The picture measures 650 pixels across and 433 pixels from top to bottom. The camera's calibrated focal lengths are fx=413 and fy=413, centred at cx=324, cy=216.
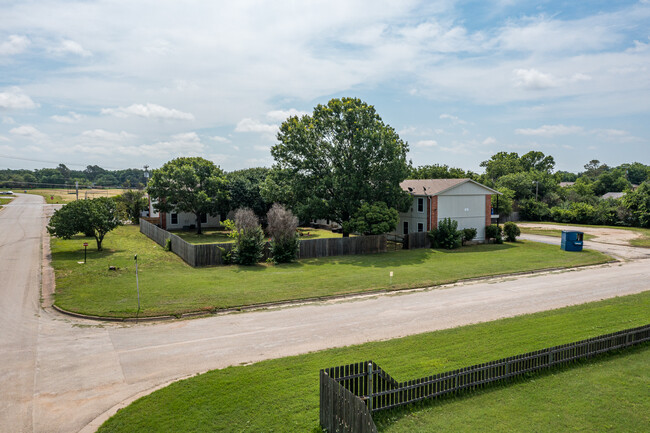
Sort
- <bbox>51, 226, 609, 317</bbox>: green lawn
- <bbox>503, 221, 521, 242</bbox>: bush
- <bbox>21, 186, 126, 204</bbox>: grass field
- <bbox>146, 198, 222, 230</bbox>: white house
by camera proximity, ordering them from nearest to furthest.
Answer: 1. <bbox>51, 226, 609, 317</bbox>: green lawn
2. <bbox>503, 221, 521, 242</bbox>: bush
3. <bbox>146, 198, 222, 230</bbox>: white house
4. <bbox>21, 186, 126, 204</bbox>: grass field

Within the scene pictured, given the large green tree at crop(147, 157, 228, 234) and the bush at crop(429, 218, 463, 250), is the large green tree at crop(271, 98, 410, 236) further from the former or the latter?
the large green tree at crop(147, 157, 228, 234)

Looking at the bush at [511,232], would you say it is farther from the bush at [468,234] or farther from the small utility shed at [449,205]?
the bush at [468,234]

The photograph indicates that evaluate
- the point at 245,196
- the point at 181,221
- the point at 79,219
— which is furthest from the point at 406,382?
the point at 181,221

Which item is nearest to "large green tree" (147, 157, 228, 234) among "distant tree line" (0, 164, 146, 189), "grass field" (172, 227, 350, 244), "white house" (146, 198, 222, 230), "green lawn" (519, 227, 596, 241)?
"grass field" (172, 227, 350, 244)

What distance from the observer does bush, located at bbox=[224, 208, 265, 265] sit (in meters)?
29.8

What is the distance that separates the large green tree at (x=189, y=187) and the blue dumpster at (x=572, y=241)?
35441mm

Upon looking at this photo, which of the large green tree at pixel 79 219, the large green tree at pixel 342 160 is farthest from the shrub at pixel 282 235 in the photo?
the large green tree at pixel 79 219

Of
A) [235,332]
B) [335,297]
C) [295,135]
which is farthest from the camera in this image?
[295,135]

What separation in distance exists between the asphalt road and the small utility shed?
1509 centimetres

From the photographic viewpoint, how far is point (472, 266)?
30.0m

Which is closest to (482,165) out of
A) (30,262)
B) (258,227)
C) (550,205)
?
(550,205)

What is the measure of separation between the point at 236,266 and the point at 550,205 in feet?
215

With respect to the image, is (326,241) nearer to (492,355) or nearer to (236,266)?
(236,266)

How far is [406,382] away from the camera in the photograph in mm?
9945
